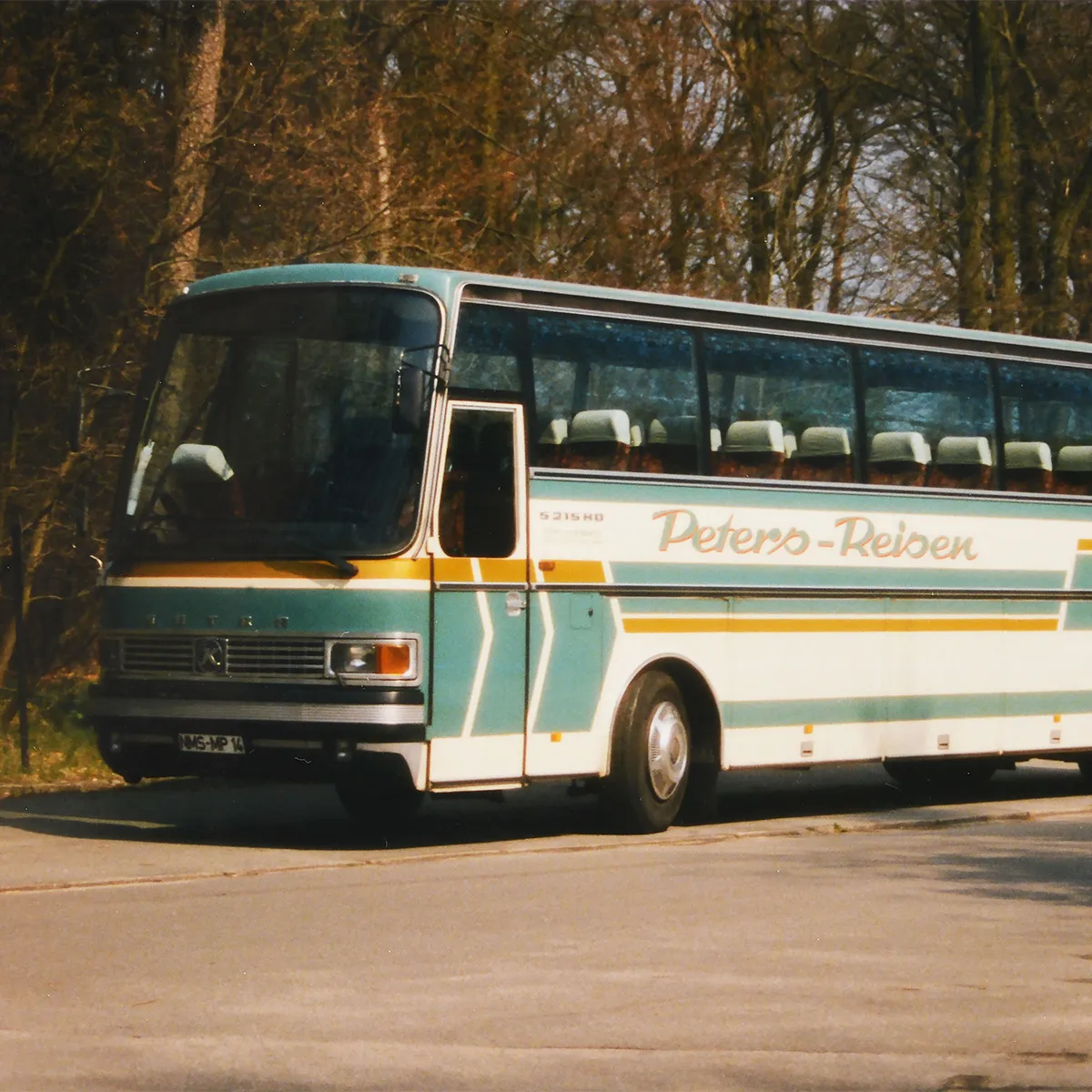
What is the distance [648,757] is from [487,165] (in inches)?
418

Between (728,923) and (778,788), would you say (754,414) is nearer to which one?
(778,788)

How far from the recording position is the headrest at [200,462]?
→ 565 inches

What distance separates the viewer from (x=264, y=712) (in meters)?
13.8

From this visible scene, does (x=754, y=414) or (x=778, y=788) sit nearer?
(x=754, y=414)

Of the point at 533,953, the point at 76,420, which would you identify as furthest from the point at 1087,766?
the point at 533,953

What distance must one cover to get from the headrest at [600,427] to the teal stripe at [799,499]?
0.25 meters

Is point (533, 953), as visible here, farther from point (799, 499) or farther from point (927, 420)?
point (927, 420)

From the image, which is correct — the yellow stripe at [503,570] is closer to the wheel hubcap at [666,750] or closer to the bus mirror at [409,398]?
the bus mirror at [409,398]

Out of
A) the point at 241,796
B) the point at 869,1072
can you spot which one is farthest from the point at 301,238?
the point at 869,1072

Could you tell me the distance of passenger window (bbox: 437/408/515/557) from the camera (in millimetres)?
14039

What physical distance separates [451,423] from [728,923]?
4.10 metres

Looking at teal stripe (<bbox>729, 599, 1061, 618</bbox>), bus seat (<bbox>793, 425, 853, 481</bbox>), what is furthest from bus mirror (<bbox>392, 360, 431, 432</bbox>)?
bus seat (<bbox>793, 425, 853, 481</bbox>)

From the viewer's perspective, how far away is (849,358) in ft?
57.3

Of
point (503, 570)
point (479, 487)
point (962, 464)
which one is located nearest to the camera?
point (479, 487)
